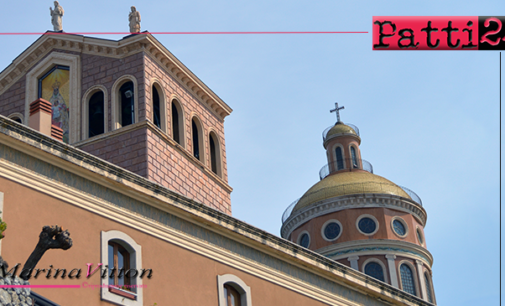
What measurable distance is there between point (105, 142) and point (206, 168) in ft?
10.9

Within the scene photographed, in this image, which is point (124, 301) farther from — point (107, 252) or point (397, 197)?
point (397, 197)

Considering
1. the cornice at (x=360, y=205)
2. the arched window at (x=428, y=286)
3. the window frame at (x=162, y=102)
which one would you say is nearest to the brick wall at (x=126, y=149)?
the window frame at (x=162, y=102)

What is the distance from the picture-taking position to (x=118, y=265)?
16.2m

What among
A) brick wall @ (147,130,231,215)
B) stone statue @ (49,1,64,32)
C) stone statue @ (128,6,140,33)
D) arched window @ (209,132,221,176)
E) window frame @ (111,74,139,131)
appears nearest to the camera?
brick wall @ (147,130,231,215)

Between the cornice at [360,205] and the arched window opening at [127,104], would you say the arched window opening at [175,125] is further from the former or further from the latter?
the cornice at [360,205]

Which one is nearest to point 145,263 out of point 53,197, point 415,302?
point 53,197

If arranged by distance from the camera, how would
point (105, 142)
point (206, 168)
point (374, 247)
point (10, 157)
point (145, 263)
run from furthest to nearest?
point (374, 247) → point (206, 168) → point (105, 142) → point (145, 263) → point (10, 157)

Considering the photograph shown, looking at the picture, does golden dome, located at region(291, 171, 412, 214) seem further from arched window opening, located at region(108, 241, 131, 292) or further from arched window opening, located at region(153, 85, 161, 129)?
arched window opening, located at region(108, 241, 131, 292)

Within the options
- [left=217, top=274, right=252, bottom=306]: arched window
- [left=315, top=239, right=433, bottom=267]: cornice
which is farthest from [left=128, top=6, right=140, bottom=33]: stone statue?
[left=315, top=239, right=433, bottom=267]: cornice

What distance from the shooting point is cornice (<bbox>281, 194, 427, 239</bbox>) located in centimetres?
4053

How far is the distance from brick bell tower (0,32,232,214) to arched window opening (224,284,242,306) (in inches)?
264

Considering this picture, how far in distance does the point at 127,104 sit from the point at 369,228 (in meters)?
17.4

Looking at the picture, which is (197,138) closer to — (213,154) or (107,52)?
(213,154)

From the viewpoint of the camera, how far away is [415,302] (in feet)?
74.6
